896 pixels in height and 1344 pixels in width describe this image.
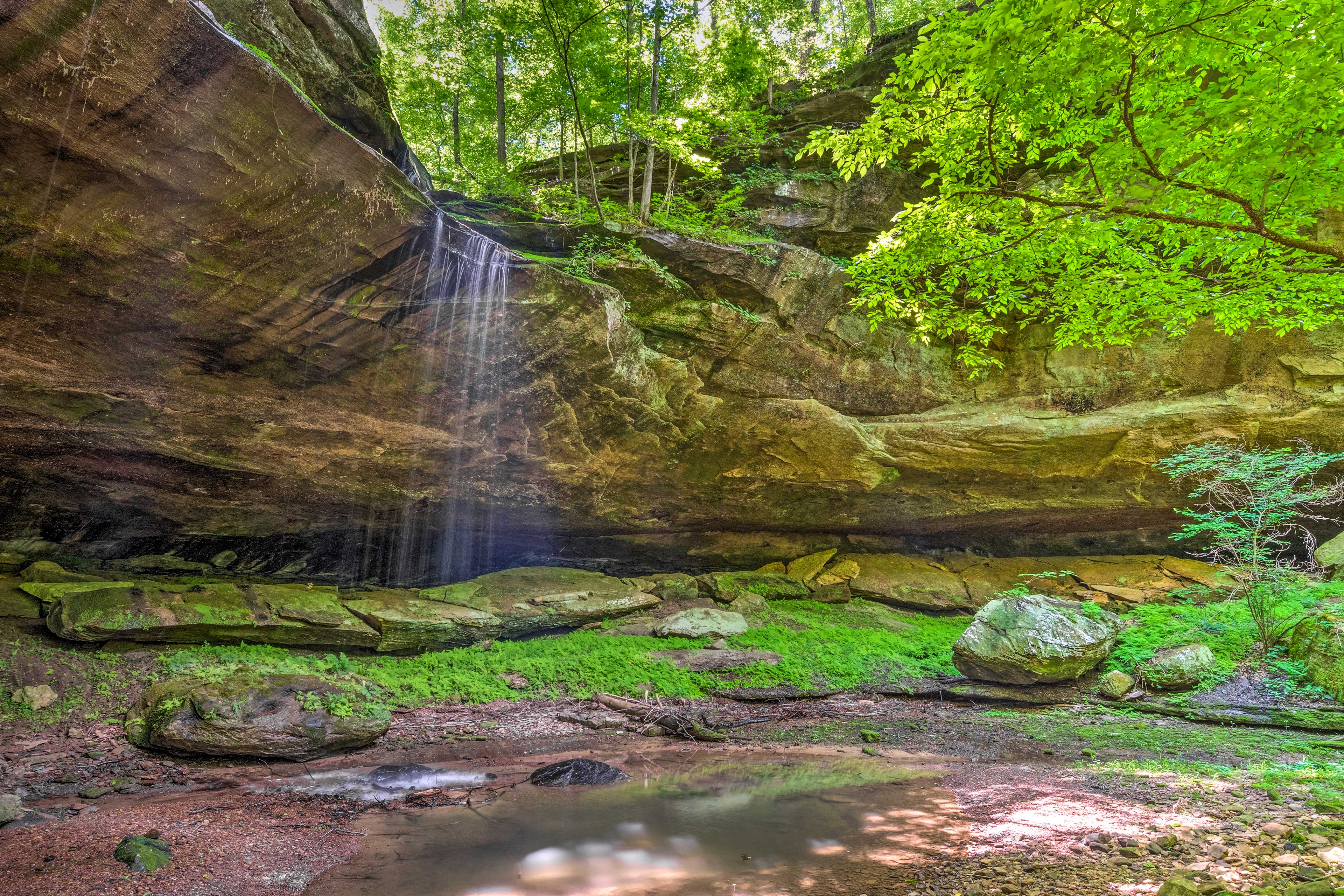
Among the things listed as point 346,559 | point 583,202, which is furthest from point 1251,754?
point 346,559

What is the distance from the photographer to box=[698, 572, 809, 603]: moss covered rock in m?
12.5

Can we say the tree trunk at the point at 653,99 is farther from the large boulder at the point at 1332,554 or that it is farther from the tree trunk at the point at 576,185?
the large boulder at the point at 1332,554

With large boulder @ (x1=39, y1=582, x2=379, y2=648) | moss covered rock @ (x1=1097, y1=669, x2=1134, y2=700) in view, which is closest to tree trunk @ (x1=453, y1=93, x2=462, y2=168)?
large boulder @ (x1=39, y1=582, x2=379, y2=648)

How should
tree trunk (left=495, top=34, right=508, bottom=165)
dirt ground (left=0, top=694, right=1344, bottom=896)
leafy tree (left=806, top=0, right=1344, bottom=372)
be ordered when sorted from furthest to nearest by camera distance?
tree trunk (left=495, top=34, right=508, bottom=165) → leafy tree (left=806, top=0, right=1344, bottom=372) → dirt ground (left=0, top=694, right=1344, bottom=896)

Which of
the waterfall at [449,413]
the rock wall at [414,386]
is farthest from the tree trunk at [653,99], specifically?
the waterfall at [449,413]

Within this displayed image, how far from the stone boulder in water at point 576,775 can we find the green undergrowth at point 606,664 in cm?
296

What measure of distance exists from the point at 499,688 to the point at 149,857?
517 centimetres

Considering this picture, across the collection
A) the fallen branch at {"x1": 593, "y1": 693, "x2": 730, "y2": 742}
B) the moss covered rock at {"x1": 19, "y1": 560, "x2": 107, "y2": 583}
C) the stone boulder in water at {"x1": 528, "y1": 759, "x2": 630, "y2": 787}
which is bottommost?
the fallen branch at {"x1": 593, "y1": 693, "x2": 730, "y2": 742}

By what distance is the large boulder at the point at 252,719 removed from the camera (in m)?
5.34

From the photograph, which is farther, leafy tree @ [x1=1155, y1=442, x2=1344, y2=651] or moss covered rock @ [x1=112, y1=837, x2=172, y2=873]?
leafy tree @ [x1=1155, y1=442, x2=1344, y2=651]

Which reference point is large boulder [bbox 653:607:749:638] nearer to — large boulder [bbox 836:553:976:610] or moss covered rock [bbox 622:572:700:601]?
moss covered rock [bbox 622:572:700:601]

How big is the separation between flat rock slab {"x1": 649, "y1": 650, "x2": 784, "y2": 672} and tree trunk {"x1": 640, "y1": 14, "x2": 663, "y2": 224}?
7853mm

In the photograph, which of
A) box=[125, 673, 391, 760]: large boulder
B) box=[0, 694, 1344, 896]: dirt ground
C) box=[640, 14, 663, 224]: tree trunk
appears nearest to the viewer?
box=[0, 694, 1344, 896]: dirt ground

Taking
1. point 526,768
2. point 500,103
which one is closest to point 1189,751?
point 526,768
